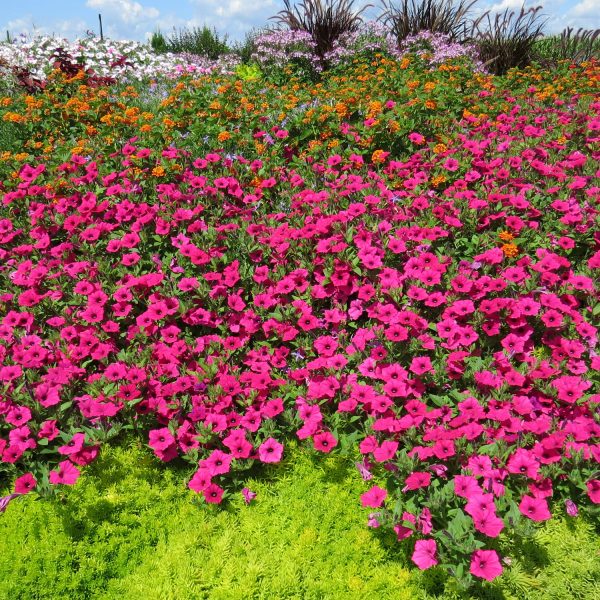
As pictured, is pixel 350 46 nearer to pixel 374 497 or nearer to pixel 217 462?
pixel 217 462

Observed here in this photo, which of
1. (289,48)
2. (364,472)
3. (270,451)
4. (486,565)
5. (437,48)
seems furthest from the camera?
(289,48)

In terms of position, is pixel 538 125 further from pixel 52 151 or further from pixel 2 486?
pixel 2 486

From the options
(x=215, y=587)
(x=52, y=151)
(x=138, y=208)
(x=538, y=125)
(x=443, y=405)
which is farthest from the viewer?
(x=538, y=125)

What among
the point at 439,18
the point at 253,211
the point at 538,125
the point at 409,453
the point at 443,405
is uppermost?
the point at 439,18

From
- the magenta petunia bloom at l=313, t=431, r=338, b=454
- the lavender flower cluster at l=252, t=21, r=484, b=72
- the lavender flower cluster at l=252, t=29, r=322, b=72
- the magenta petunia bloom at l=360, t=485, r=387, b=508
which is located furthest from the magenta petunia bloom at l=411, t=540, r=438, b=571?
the lavender flower cluster at l=252, t=29, r=322, b=72

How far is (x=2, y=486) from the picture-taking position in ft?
10.6

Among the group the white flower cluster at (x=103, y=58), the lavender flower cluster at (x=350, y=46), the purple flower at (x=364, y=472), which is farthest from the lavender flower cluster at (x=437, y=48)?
the purple flower at (x=364, y=472)

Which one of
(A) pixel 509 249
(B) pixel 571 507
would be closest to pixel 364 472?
(B) pixel 571 507

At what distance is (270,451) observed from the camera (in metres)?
3.15

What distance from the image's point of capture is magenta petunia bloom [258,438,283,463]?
3.11 m

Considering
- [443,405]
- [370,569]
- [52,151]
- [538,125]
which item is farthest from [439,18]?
[370,569]

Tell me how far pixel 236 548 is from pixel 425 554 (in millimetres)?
997

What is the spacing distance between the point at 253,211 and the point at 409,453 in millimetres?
2900

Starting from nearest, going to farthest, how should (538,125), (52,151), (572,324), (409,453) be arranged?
1. (409,453)
2. (572,324)
3. (52,151)
4. (538,125)
